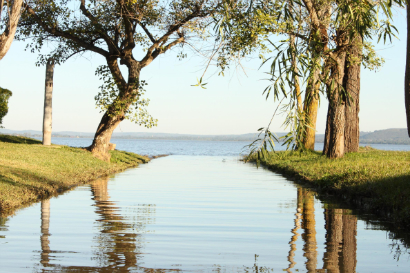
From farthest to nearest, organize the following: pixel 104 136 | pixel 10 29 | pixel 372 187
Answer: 1. pixel 104 136
2. pixel 10 29
3. pixel 372 187

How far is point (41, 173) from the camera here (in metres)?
14.6

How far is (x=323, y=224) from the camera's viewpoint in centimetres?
934

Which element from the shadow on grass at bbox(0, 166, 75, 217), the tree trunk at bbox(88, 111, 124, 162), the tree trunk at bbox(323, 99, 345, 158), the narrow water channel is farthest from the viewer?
the tree trunk at bbox(88, 111, 124, 162)

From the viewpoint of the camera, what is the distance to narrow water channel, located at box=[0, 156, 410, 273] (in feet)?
20.6

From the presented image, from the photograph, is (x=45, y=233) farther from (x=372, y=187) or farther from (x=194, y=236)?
(x=372, y=187)

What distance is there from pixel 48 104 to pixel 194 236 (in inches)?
832

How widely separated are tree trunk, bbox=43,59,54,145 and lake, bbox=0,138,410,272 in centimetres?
1455

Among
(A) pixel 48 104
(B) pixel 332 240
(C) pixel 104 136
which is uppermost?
(A) pixel 48 104

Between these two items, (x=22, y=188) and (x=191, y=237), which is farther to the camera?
(x=22, y=188)

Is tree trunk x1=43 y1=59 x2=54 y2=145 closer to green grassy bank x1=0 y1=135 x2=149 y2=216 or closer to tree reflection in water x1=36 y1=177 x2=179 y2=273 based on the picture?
green grassy bank x1=0 y1=135 x2=149 y2=216

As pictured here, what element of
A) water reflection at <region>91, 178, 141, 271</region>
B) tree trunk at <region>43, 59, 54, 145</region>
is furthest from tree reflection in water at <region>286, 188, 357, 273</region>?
tree trunk at <region>43, 59, 54, 145</region>

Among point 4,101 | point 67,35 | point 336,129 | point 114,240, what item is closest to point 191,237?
point 114,240

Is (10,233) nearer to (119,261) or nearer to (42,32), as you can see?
(119,261)

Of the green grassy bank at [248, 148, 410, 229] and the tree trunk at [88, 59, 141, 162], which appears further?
the tree trunk at [88, 59, 141, 162]
